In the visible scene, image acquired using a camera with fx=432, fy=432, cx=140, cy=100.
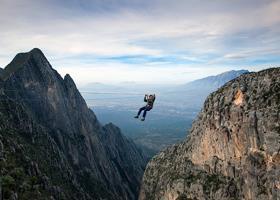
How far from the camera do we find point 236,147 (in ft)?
524

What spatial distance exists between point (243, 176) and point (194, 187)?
27.4 m

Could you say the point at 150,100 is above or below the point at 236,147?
above

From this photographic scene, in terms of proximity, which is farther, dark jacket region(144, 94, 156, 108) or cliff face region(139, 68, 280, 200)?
cliff face region(139, 68, 280, 200)

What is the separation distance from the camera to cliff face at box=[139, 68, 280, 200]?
467 feet

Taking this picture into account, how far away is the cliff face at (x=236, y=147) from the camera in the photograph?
142 meters

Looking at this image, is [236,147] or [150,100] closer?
[150,100]

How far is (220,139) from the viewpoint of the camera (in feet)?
561

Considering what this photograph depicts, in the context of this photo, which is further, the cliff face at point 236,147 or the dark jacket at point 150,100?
the cliff face at point 236,147

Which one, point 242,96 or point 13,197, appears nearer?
point 13,197

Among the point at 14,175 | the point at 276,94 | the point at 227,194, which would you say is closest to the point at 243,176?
the point at 227,194

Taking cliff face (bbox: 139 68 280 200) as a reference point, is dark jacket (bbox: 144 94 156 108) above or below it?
above

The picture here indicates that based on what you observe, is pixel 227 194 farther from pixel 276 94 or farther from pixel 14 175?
pixel 14 175

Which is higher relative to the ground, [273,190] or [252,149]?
[252,149]

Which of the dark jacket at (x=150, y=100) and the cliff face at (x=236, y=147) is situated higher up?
the dark jacket at (x=150, y=100)
